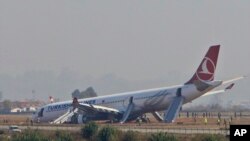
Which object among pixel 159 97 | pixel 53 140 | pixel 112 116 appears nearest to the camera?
pixel 53 140

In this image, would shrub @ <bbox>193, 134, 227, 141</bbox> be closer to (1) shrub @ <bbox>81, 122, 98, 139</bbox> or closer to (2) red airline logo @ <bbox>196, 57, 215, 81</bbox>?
(1) shrub @ <bbox>81, 122, 98, 139</bbox>

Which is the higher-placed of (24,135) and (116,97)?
(116,97)

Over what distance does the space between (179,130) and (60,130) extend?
44.3 ft

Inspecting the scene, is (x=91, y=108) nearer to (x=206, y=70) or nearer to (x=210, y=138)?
(x=206, y=70)

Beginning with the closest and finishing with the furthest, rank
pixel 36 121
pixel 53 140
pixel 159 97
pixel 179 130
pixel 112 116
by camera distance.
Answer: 1. pixel 53 140
2. pixel 179 130
3. pixel 159 97
4. pixel 112 116
5. pixel 36 121

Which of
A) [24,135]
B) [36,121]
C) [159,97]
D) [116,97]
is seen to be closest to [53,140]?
[24,135]

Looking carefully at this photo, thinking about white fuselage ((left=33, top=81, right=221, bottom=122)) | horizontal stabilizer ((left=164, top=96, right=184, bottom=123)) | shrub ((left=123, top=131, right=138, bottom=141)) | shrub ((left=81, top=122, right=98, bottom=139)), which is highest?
white fuselage ((left=33, top=81, right=221, bottom=122))

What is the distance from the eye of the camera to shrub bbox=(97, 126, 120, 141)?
79.0 metres

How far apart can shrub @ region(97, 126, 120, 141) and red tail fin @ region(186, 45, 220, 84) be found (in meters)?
25.8

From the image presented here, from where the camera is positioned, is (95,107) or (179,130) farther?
(95,107)

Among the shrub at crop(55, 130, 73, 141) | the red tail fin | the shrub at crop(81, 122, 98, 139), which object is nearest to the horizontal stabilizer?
the red tail fin

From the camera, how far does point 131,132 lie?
7956cm

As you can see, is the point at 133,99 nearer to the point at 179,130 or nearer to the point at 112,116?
the point at 112,116

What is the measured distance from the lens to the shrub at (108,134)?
79000mm
